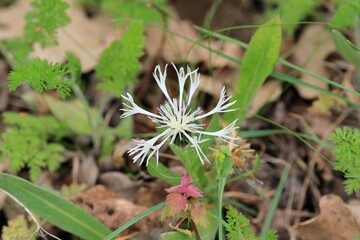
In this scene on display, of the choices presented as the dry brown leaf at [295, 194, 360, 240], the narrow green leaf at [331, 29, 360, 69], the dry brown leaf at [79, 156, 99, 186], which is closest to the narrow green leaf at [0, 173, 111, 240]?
the dry brown leaf at [79, 156, 99, 186]

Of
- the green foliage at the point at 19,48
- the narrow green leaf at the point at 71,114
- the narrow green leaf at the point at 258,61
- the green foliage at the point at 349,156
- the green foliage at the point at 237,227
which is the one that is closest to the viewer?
the green foliage at the point at 237,227

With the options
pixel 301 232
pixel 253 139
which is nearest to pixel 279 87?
pixel 253 139

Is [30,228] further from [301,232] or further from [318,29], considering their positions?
[318,29]

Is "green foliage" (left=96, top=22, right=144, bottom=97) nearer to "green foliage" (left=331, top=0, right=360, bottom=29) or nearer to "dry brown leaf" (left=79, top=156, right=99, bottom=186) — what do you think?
"dry brown leaf" (left=79, top=156, right=99, bottom=186)

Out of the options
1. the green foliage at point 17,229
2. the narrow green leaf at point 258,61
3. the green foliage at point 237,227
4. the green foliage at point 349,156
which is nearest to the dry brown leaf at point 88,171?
the green foliage at point 17,229

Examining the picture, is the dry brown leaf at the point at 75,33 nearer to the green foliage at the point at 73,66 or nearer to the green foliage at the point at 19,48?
the green foliage at the point at 19,48

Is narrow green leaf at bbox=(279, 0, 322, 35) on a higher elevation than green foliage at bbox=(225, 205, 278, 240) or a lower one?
higher

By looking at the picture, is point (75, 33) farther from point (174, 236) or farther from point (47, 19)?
point (174, 236)

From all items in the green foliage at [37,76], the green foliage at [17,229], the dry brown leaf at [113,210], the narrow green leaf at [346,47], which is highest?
the narrow green leaf at [346,47]
